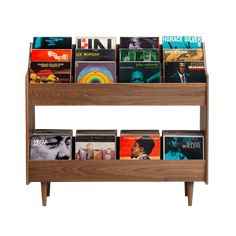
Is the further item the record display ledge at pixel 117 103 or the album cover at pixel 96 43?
the album cover at pixel 96 43

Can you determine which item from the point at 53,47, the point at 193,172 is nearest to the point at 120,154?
the point at 193,172

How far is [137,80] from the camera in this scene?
5.72 m

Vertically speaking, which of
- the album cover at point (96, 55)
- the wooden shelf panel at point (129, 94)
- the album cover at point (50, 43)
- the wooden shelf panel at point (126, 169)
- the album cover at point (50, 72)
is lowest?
the wooden shelf panel at point (126, 169)

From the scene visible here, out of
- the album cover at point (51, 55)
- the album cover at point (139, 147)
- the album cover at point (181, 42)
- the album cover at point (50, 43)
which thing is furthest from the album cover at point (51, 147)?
the album cover at point (181, 42)

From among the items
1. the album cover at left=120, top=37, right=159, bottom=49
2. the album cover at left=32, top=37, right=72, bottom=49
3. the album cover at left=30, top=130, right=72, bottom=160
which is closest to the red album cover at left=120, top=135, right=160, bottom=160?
the album cover at left=30, top=130, right=72, bottom=160

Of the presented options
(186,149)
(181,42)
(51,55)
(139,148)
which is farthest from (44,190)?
(181,42)

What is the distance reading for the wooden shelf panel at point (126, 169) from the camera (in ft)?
18.7

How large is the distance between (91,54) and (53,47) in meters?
0.33

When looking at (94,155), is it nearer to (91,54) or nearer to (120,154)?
(120,154)

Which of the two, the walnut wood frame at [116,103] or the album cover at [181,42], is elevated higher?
the album cover at [181,42]

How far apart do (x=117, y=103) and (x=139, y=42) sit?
57 centimetres

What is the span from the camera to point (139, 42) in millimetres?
5820

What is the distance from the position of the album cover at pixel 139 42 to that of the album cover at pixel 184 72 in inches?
9.4

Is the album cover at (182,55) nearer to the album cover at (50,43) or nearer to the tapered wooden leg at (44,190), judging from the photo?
the album cover at (50,43)
